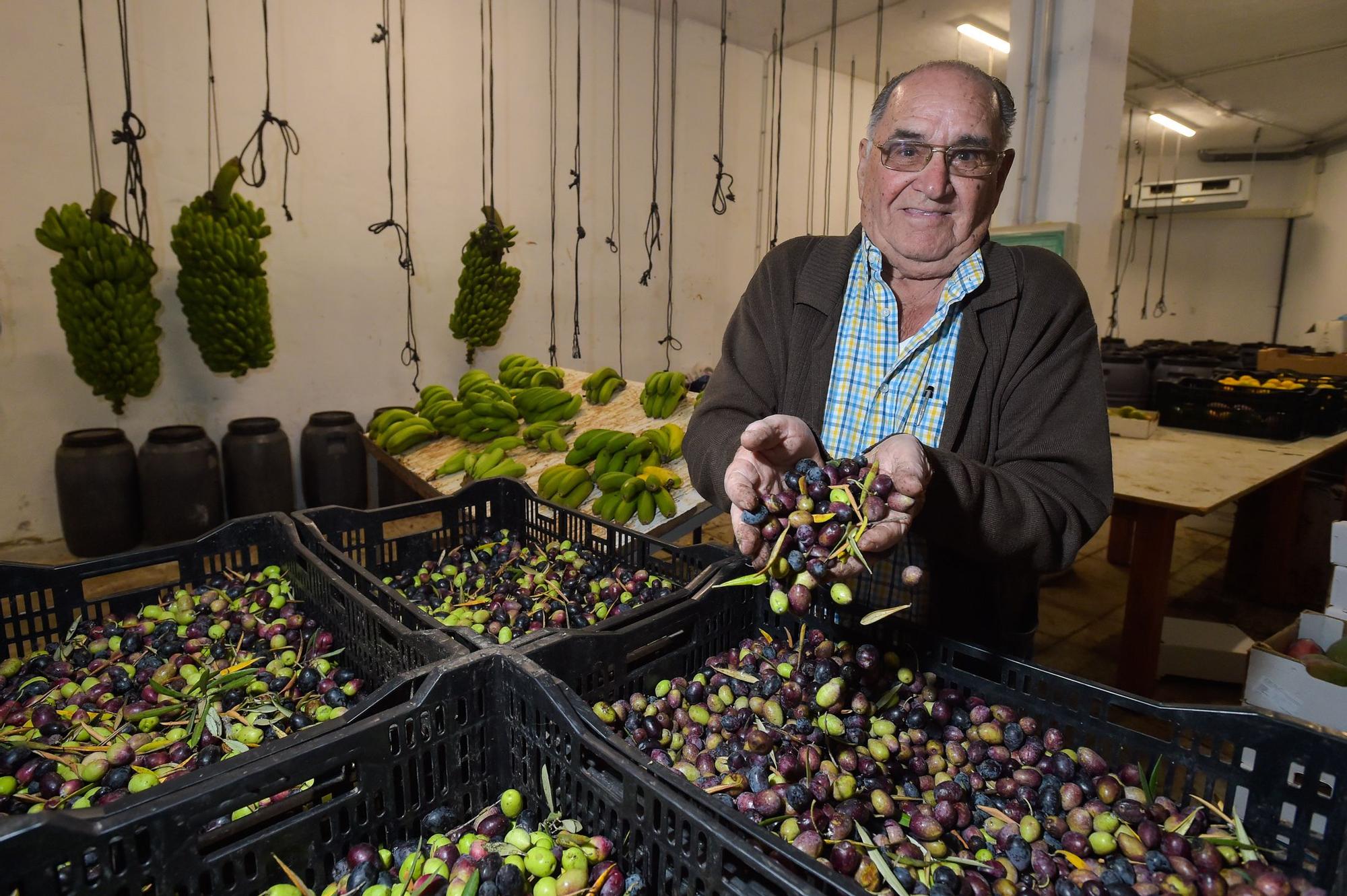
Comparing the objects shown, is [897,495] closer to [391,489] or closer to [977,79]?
[977,79]

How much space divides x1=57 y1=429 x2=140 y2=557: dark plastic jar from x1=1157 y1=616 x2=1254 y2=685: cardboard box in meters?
4.64

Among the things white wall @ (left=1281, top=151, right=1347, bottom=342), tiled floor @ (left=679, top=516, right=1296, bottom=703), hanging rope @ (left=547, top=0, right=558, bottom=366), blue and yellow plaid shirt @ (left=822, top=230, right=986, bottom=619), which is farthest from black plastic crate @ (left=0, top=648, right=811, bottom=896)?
white wall @ (left=1281, top=151, right=1347, bottom=342)

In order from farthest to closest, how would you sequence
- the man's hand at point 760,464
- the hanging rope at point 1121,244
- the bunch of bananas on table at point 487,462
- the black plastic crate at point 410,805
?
the hanging rope at point 1121,244 → the bunch of bananas on table at point 487,462 → the man's hand at point 760,464 → the black plastic crate at point 410,805

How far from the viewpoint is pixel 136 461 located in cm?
363

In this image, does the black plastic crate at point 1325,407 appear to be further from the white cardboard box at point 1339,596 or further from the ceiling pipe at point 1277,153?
the ceiling pipe at point 1277,153

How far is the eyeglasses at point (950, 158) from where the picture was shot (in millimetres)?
1201

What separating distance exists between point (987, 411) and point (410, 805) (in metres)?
1.07

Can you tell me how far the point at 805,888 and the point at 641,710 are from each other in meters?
0.48

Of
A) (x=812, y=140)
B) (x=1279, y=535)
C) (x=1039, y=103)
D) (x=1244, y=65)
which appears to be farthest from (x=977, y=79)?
(x=1244, y=65)

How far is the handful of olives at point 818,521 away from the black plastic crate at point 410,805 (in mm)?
287

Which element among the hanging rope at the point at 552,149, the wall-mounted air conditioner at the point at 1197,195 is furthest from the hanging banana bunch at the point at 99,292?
the wall-mounted air conditioner at the point at 1197,195

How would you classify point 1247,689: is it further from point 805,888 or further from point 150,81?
point 150,81

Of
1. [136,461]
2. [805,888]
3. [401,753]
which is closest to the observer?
[805,888]

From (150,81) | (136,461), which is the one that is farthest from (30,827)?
(150,81)
